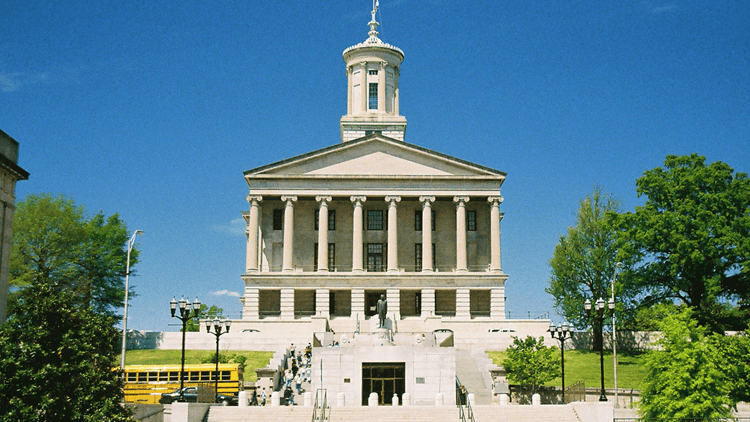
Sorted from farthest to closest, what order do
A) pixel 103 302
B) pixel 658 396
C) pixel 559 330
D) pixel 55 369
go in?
pixel 103 302 < pixel 559 330 < pixel 658 396 < pixel 55 369

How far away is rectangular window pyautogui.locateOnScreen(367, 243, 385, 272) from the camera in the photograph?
76.6 m

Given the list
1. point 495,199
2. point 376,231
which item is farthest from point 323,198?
point 495,199

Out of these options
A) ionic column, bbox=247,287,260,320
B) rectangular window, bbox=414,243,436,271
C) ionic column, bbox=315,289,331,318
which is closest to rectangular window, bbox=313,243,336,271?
ionic column, bbox=315,289,331,318

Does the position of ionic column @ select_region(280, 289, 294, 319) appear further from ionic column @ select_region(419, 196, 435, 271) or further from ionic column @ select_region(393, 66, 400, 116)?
ionic column @ select_region(393, 66, 400, 116)

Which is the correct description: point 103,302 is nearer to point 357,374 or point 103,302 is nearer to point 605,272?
point 357,374

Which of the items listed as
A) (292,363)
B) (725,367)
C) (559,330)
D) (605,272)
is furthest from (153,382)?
(605,272)

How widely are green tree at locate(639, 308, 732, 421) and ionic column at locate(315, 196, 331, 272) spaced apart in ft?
129

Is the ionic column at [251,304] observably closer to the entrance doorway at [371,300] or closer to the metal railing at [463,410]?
the entrance doorway at [371,300]

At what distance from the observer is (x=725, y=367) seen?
38.4 m

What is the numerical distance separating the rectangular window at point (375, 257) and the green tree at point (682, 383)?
40715 millimetres

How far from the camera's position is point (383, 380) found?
46.3 meters

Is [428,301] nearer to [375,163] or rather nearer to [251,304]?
[375,163]

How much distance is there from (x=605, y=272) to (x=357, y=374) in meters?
26.6

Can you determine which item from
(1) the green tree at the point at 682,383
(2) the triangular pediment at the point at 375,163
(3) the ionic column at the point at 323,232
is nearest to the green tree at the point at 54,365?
(1) the green tree at the point at 682,383
